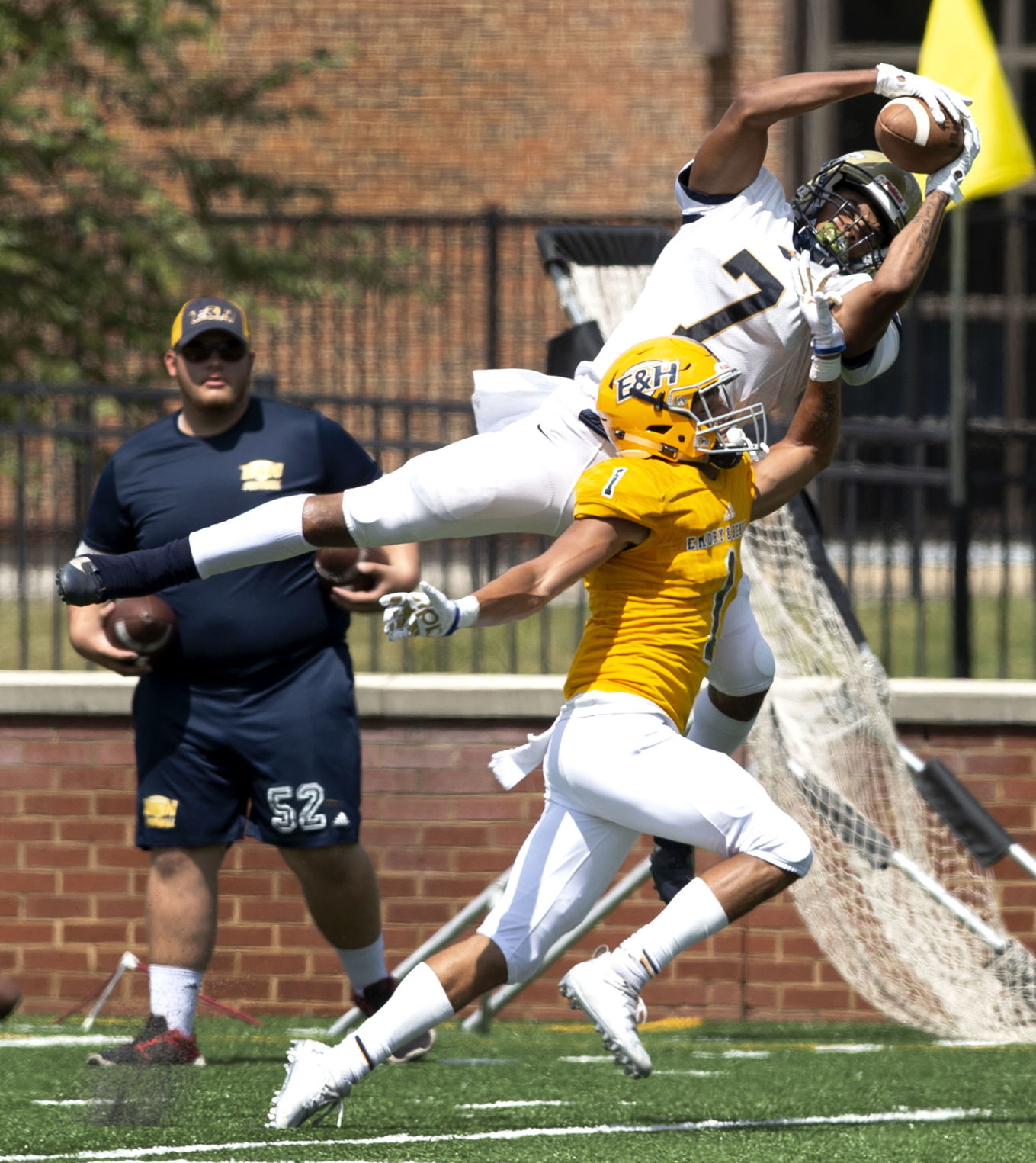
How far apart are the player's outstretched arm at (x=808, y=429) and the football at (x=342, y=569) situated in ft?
5.02

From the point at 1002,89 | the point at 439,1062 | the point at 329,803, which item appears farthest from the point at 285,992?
the point at 1002,89

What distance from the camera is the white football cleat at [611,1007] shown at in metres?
4.81

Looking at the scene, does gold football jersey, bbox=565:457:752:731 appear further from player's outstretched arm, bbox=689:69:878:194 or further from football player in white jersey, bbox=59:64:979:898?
player's outstretched arm, bbox=689:69:878:194

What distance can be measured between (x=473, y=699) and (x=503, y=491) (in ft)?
10.4

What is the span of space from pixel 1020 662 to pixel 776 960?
3075 millimetres

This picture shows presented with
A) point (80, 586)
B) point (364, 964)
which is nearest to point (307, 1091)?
point (80, 586)

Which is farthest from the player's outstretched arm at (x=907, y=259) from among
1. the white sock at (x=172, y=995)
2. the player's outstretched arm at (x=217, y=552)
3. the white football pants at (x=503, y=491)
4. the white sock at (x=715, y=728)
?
the white sock at (x=172, y=995)

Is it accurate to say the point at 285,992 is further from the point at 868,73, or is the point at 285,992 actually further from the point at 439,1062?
the point at 868,73

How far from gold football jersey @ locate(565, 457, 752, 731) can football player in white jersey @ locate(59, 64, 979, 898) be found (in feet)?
1.22

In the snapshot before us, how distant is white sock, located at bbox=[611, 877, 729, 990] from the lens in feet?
16.3

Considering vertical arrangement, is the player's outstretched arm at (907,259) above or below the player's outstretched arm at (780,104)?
below

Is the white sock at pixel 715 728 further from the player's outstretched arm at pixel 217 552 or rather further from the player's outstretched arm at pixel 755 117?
the player's outstretched arm at pixel 755 117

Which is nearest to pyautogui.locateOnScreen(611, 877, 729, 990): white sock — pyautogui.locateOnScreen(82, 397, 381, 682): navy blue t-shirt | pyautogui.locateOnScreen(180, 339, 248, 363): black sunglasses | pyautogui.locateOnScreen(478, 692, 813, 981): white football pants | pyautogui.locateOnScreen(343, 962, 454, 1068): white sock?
pyautogui.locateOnScreen(478, 692, 813, 981): white football pants

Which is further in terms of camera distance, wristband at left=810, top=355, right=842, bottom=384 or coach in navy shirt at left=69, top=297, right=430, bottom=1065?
coach in navy shirt at left=69, top=297, right=430, bottom=1065
